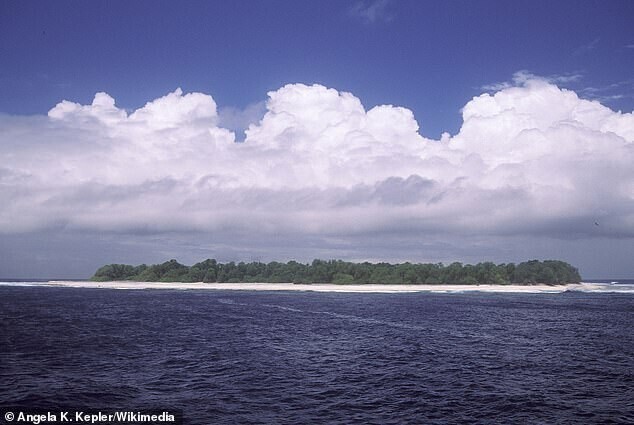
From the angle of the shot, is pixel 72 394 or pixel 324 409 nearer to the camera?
pixel 324 409

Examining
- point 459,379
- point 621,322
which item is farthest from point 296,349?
point 621,322

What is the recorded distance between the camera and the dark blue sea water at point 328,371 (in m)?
33.7

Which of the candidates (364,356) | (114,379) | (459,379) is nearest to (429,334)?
(364,356)

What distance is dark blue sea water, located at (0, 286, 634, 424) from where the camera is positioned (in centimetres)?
3366

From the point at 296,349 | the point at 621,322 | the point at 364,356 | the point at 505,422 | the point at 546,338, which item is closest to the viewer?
the point at 505,422

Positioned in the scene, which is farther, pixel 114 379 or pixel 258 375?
pixel 258 375

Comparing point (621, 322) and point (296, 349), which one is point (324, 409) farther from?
point (621, 322)

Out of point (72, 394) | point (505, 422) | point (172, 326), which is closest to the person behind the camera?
point (505, 422)

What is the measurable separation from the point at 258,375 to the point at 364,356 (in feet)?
48.9

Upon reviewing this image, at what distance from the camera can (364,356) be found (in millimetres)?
53906

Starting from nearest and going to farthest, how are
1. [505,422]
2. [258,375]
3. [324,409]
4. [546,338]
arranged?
[505,422]
[324,409]
[258,375]
[546,338]

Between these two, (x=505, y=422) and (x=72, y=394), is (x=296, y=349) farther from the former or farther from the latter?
(x=505, y=422)

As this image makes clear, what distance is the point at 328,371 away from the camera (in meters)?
45.9

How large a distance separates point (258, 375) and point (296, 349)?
15.1m
